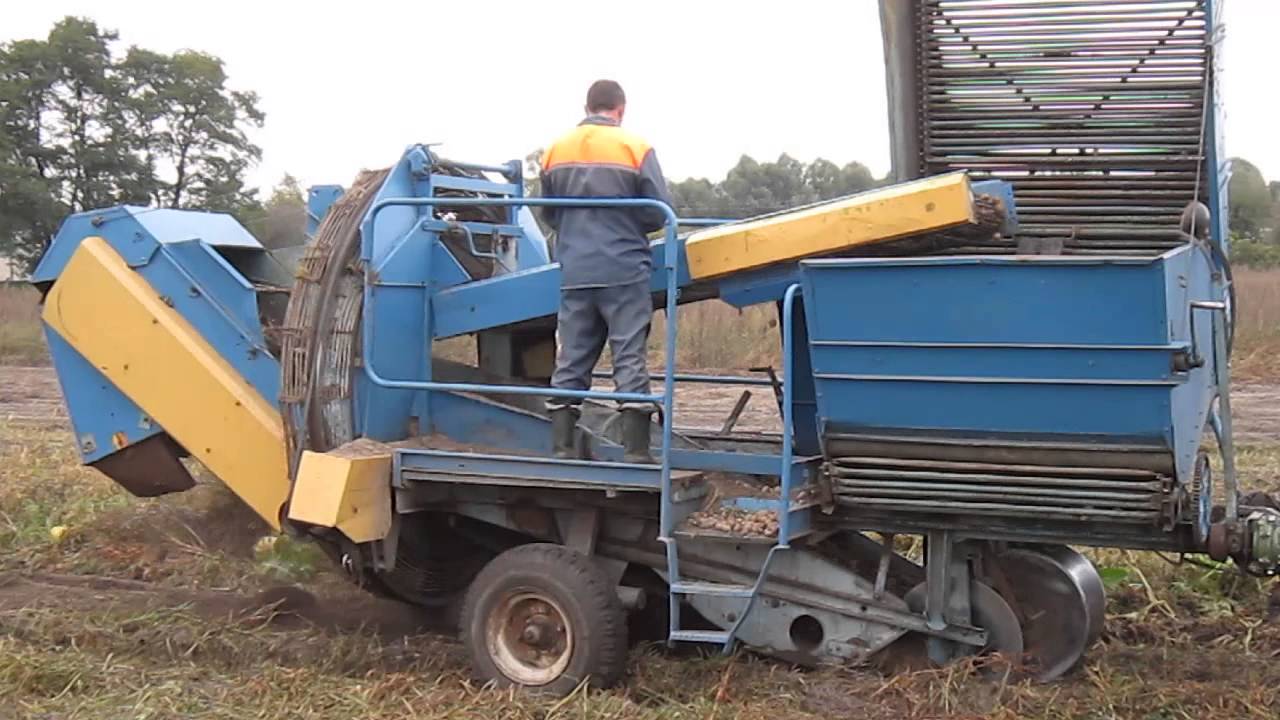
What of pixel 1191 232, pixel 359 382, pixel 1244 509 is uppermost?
pixel 1191 232

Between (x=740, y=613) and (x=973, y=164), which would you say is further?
(x=973, y=164)

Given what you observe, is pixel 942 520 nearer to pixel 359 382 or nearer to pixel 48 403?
pixel 359 382

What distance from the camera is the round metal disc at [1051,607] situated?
5004 mm

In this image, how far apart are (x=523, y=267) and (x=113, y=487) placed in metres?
3.61

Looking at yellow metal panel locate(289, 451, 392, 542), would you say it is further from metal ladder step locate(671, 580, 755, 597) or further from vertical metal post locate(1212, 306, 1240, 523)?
vertical metal post locate(1212, 306, 1240, 523)

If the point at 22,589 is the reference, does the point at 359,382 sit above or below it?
above

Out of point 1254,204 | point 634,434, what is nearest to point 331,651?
point 634,434

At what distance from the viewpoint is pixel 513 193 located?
21.6 feet

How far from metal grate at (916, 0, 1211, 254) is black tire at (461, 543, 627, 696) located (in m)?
2.26

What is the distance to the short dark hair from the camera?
5.41m

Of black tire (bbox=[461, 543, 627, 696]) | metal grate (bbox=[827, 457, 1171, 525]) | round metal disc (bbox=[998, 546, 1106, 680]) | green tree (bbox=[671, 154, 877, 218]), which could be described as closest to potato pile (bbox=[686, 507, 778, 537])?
metal grate (bbox=[827, 457, 1171, 525])

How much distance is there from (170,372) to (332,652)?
1320mm

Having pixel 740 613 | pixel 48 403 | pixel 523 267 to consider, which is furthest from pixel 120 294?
pixel 48 403

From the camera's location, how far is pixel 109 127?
30.6 meters
